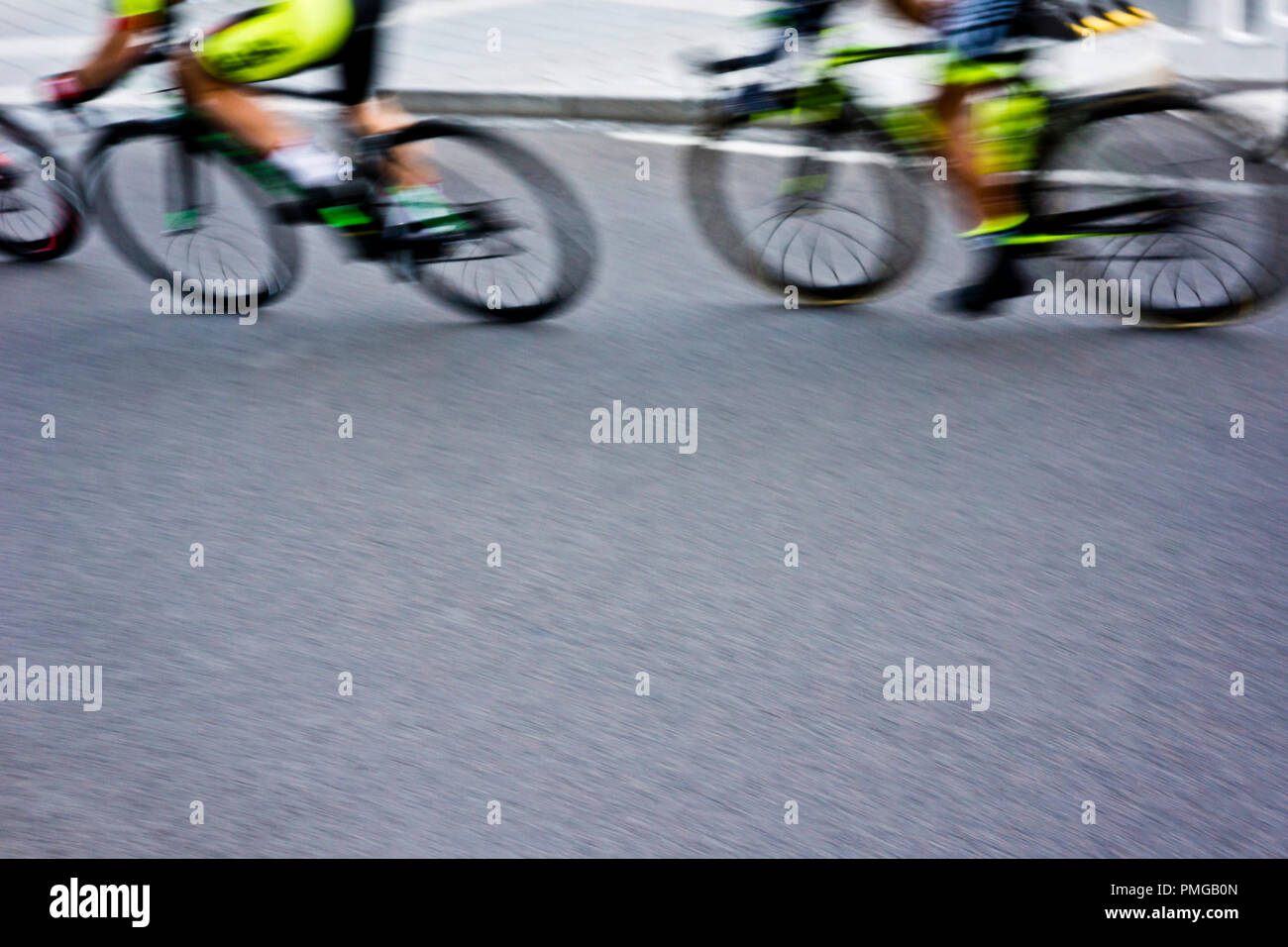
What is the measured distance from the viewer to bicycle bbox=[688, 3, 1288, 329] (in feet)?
16.7

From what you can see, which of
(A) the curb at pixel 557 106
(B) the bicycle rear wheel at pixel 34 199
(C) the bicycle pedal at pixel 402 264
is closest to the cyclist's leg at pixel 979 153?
(C) the bicycle pedal at pixel 402 264

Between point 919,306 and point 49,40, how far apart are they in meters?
7.10

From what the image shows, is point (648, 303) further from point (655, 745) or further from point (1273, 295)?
point (655, 745)

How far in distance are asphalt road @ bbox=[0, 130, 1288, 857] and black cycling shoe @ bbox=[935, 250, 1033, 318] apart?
0.13m

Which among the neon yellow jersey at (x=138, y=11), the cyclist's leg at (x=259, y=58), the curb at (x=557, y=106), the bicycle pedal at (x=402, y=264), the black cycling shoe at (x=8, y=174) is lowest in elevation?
the bicycle pedal at (x=402, y=264)

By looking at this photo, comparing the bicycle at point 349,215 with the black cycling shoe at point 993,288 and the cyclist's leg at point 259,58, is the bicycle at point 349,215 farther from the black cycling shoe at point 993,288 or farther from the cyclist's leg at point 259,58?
the black cycling shoe at point 993,288

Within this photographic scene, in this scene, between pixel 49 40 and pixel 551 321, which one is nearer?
pixel 551 321

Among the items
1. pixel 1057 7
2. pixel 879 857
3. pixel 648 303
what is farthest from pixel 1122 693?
pixel 1057 7

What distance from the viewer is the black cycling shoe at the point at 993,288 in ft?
17.5

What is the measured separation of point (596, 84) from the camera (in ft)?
28.0

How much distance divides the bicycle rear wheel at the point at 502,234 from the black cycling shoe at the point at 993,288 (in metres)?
1.39

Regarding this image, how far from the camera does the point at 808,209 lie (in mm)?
5609

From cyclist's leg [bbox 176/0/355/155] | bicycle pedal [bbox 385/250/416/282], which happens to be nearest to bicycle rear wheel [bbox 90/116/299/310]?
cyclist's leg [bbox 176/0/355/155]

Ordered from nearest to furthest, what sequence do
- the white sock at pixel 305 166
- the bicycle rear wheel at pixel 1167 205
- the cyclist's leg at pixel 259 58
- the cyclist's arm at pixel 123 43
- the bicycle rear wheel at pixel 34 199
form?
the cyclist's leg at pixel 259 58 → the bicycle rear wheel at pixel 1167 205 → the cyclist's arm at pixel 123 43 → the white sock at pixel 305 166 → the bicycle rear wheel at pixel 34 199
